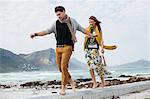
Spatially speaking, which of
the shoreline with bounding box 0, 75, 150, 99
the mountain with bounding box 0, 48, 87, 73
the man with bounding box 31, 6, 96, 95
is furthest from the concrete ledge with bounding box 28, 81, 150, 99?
the mountain with bounding box 0, 48, 87, 73

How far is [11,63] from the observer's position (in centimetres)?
5647

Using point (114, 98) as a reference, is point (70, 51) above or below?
above

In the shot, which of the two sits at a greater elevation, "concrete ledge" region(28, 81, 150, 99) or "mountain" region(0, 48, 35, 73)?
"mountain" region(0, 48, 35, 73)

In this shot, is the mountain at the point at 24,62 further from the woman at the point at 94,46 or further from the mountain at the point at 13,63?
the woman at the point at 94,46

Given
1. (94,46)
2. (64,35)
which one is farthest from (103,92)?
(64,35)

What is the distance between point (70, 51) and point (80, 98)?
92cm

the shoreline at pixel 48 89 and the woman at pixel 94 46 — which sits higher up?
the woman at pixel 94 46

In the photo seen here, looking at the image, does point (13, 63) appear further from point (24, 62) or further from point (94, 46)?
point (94, 46)

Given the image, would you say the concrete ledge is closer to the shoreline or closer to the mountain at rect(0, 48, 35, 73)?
the shoreline

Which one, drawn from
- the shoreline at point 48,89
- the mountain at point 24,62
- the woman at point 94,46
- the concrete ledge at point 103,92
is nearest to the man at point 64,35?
the concrete ledge at point 103,92

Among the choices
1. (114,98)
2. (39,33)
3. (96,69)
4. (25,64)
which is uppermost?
(25,64)

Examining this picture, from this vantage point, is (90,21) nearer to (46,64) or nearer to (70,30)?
(70,30)

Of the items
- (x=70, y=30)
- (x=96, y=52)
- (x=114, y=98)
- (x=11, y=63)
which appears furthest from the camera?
(x=11, y=63)

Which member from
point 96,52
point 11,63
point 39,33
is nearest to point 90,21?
point 96,52
